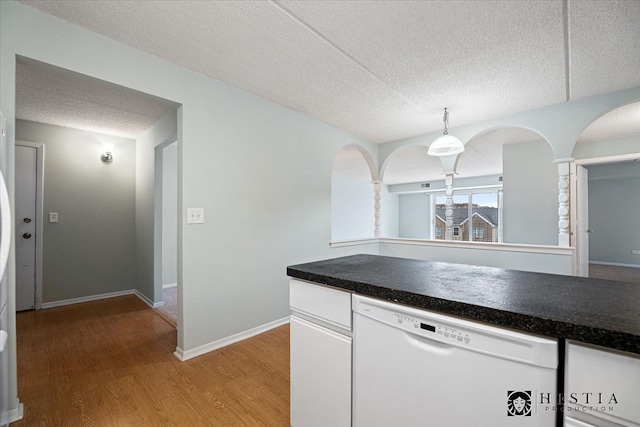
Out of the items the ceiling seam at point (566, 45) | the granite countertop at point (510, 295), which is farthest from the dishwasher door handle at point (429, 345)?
the ceiling seam at point (566, 45)

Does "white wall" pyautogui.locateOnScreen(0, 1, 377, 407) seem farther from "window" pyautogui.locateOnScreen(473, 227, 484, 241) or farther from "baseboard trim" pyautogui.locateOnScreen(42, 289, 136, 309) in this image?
"window" pyautogui.locateOnScreen(473, 227, 484, 241)

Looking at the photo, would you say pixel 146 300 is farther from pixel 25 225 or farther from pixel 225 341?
pixel 225 341

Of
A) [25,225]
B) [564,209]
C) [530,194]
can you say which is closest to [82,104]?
[25,225]

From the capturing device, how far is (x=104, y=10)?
1598mm

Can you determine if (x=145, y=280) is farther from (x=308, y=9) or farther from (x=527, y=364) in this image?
(x=527, y=364)

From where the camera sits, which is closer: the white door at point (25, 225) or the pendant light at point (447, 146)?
the pendant light at point (447, 146)

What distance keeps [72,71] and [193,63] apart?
0.77m

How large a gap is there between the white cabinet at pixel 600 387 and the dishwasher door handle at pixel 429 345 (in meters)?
0.29

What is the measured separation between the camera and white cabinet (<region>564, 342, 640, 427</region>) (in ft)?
2.06

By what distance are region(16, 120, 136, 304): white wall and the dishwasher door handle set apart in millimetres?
4324

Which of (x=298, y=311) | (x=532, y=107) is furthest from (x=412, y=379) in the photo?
Answer: (x=532, y=107)

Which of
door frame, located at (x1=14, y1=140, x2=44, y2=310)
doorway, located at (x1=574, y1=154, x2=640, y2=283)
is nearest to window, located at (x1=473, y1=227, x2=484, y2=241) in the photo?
doorway, located at (x1=574, y1=154, x2=640, y2=283)

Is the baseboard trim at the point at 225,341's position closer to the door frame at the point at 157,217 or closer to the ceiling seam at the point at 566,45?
the door frame at the point at 157,217

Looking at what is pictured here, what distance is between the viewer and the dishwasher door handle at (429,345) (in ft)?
2.95
